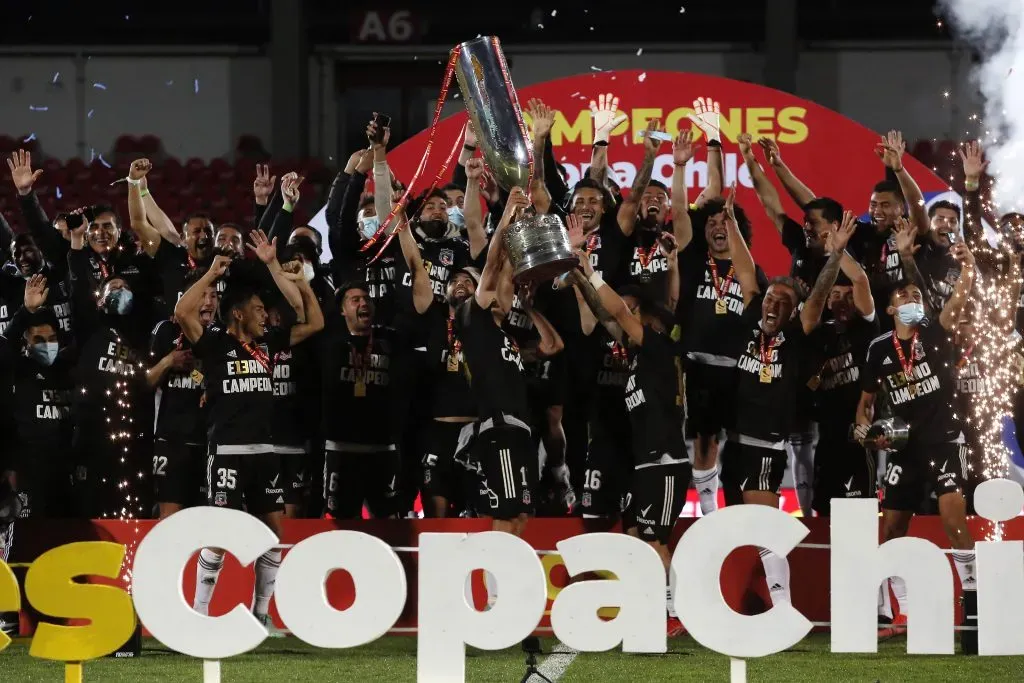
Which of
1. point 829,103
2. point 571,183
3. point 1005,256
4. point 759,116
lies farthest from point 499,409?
point 829,103

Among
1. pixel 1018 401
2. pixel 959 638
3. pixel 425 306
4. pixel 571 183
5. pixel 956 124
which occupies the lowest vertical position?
pixel 959 638

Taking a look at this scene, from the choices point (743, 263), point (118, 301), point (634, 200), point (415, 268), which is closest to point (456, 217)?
point (415, 268)

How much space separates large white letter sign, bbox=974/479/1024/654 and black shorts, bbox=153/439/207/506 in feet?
12.0

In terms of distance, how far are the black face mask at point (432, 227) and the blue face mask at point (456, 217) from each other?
0.11 m

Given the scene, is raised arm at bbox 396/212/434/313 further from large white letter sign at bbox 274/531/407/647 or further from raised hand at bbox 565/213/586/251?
large white letter sign at bbox 274/531/407/647

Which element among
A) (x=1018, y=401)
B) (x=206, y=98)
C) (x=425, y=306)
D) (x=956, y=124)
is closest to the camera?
(x=425, y=306)

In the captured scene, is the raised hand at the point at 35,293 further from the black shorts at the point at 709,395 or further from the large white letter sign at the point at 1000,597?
the large white letter sign at the point at 1000,597

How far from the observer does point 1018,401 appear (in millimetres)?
7777

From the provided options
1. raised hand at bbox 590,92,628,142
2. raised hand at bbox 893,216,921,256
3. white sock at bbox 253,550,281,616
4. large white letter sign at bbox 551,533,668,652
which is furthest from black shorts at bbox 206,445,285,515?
raised hand at bbox 893,216,921,256

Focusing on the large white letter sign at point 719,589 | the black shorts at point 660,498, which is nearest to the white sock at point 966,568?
the black shorts at point 660,498

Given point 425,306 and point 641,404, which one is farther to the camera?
point 425,306

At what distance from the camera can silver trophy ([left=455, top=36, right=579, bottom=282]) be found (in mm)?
5848

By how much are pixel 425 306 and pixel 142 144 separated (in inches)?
328

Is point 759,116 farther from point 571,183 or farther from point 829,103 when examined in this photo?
point 829,103
